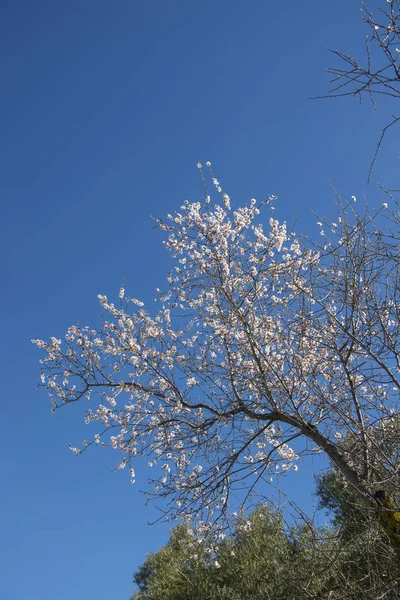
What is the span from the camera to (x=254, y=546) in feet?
38.9

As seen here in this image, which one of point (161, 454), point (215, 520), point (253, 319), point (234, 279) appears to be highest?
point (234, 279)

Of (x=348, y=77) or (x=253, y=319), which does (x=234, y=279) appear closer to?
(x=253, y=319)

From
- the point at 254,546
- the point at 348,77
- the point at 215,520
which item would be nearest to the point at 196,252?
the point at 215,520

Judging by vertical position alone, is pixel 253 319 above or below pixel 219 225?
below

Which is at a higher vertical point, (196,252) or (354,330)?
(196,252)

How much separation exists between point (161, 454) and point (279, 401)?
179 centimetres

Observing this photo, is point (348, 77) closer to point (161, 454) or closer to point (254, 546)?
point (161, 454)

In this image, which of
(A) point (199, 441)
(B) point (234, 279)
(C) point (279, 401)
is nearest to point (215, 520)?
(A) point (199, 441)

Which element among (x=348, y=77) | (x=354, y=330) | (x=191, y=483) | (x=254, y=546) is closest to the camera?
(x=348, y=77)

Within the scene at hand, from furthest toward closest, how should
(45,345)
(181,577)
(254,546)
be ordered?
(181,577) → (254,546) → (45,345)

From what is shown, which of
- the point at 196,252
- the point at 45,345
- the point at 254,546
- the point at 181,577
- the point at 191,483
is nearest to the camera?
the point at 191,483

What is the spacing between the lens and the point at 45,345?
789cm

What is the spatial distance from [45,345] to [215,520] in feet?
11.7

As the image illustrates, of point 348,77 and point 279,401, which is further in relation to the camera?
point 279,401
